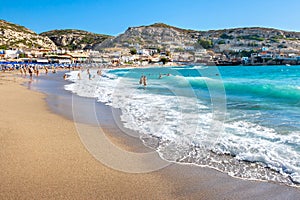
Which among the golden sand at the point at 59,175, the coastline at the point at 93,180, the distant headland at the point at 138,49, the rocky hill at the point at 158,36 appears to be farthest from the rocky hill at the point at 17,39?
the coastline at the point at 93,180

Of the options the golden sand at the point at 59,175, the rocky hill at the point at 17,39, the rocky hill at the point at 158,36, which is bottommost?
the golden sand at the point at 59,175

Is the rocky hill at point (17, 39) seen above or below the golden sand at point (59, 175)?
above

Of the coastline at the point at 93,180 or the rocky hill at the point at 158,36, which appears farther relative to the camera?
the rocky hill at the point at 158,36

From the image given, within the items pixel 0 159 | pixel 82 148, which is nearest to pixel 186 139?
pixel 82 148

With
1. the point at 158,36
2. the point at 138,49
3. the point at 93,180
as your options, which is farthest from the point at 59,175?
the point at 138,49

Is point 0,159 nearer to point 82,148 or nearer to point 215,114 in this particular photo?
point 82,148

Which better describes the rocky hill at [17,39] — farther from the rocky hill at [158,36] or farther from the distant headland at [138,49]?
the rocky hill at [158,36]

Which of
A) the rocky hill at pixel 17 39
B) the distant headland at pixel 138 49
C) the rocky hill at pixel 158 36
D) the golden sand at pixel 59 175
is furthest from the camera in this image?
the rocky hill at pixel 17 39

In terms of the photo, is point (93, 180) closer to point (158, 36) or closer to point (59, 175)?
point (59, 175)

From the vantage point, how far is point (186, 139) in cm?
563

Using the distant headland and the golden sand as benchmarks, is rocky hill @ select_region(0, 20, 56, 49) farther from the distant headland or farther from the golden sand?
the golden sand

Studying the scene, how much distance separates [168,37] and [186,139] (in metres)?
12.0

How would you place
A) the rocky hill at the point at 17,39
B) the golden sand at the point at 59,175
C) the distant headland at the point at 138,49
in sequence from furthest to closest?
the rocky hill at the point at 17,39 → the distant headland at the point at 138,49 → the golden sand at the point at 59,175

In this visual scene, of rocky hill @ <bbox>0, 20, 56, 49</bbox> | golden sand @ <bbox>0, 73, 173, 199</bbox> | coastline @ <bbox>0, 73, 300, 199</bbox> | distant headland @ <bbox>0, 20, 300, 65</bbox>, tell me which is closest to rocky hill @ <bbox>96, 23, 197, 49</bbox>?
golden sand @ <bbox>0, 73, 173, 199</bbox>
